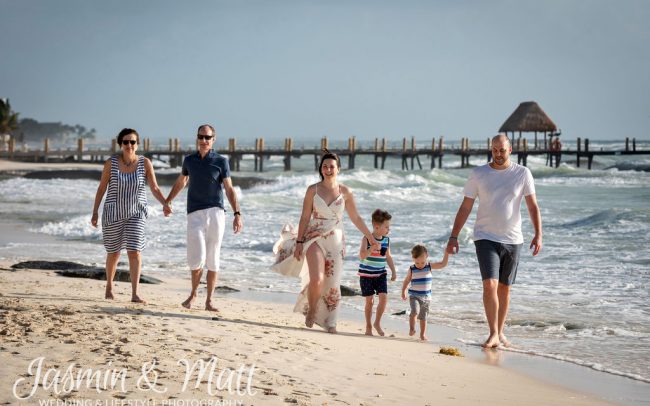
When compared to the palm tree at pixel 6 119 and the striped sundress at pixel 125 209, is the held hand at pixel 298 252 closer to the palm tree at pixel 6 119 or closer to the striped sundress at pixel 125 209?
the striped sundress at pixel 125 209

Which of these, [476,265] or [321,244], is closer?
[321,244]

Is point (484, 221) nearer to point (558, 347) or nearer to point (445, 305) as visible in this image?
point (558, 347)

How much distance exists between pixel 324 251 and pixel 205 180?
115cm

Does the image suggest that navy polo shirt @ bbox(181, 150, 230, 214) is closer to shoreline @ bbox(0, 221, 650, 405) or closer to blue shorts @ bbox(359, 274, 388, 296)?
shoreline @ bbox(0, 221, 650, 405)

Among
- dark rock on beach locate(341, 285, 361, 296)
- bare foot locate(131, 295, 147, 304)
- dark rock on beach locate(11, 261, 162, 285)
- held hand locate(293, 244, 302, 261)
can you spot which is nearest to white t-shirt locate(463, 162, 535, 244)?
held hand locate(293, 244, 302, 261)

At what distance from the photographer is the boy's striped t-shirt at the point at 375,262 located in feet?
24.8

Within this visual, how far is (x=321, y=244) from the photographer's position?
7258 mm

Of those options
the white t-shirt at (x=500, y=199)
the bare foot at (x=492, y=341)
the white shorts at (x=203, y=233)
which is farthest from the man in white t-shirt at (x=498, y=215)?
the white shorts at (x=203, y=233)

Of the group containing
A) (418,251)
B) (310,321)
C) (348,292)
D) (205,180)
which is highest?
(205,180)

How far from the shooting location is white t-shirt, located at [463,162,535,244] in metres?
6.91

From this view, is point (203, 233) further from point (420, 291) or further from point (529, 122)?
point (529, 122)

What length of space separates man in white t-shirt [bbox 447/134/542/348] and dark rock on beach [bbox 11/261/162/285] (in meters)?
4.33

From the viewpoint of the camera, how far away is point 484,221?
6977mm

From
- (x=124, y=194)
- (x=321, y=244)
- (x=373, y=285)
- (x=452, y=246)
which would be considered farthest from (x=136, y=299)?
(x=452, y=246)
